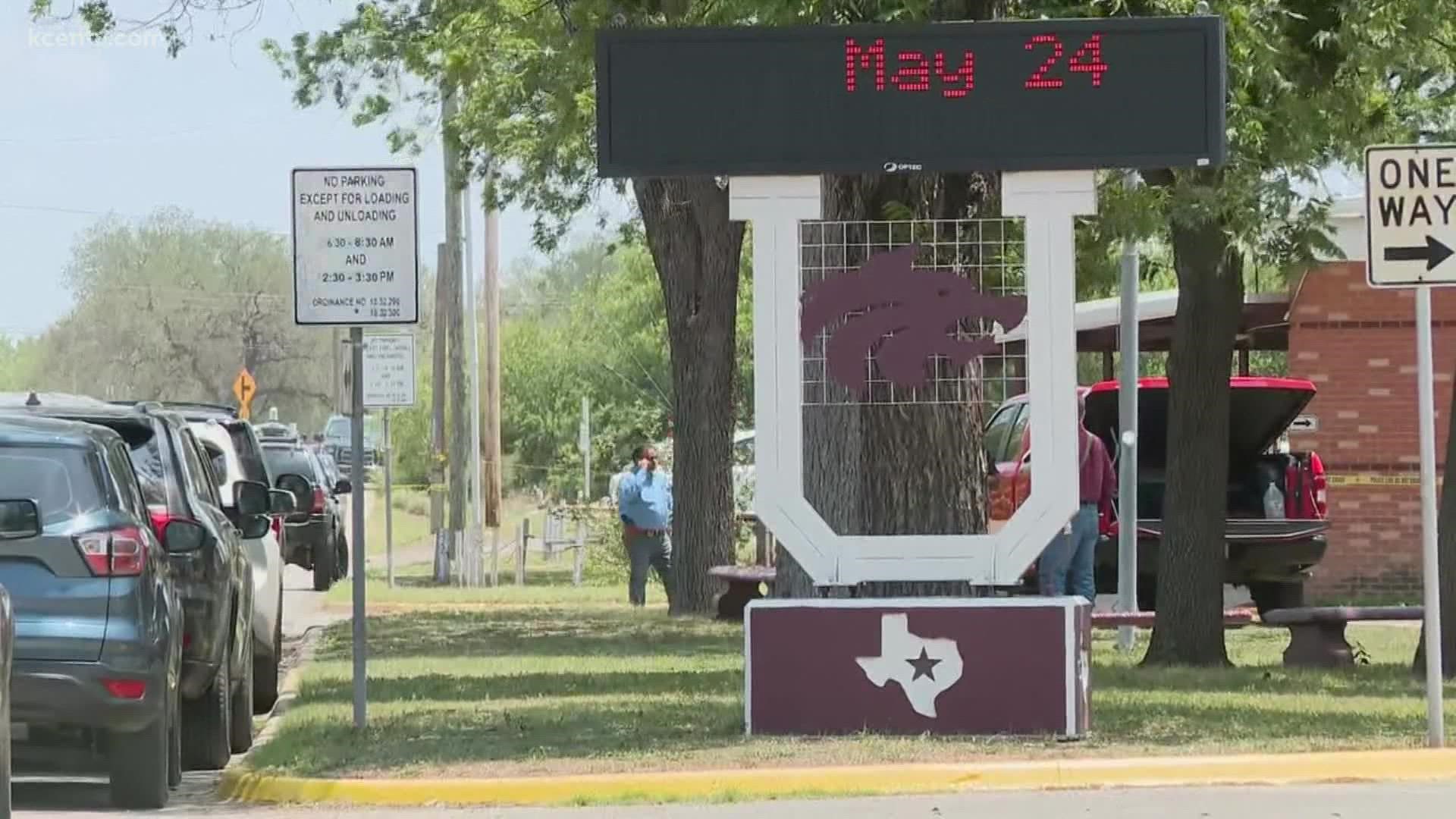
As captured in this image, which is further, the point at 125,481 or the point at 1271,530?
the point at 1271,530

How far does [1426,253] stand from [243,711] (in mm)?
6530

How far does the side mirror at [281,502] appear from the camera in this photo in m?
14.4

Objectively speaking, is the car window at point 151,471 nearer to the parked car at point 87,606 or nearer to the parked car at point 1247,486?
the parked car at point 87,606

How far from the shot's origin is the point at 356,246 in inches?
491

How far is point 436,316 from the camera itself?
156 ft

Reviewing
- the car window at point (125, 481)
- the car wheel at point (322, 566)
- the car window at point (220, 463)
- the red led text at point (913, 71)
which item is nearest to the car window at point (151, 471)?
the car window at point (125, 481)

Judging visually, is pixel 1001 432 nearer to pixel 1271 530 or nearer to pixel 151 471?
pixel 1271 530

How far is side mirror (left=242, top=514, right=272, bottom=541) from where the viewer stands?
14693 millimetres

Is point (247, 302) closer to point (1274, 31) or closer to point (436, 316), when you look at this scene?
point (436, 316)

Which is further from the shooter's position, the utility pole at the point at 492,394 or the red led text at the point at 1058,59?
the utility pole at the point at 492,394

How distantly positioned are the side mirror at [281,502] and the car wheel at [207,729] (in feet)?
5.48

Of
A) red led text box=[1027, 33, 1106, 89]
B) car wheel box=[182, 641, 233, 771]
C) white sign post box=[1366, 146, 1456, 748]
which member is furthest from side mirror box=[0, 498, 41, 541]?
white sign post box=[1366, 146, 1456, 748]

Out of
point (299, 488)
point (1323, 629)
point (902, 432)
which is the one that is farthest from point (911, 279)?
point (299, 488)

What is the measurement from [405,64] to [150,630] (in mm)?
16971
